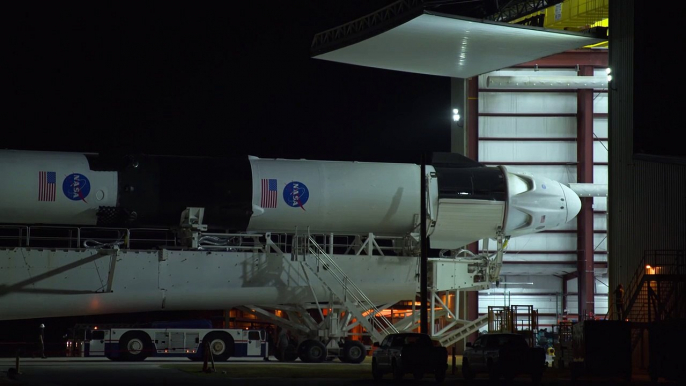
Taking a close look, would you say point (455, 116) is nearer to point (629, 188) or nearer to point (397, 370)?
point (629, 188)

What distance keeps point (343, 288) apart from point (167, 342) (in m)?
6.53

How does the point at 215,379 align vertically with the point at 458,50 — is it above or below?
below

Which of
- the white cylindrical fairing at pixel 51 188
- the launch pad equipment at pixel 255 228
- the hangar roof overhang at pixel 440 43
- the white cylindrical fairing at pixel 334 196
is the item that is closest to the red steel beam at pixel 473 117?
the hangar roof overhang at pixel 440 43

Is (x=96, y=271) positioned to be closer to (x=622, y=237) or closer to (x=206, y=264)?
(x=206, y=264)

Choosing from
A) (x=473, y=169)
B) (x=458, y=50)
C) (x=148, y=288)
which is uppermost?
(x=458, y=50)

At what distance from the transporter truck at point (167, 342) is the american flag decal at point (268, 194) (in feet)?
15.8

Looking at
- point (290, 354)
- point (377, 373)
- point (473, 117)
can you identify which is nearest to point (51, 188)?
point (290, 354)

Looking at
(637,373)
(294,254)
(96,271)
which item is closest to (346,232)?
(294,254)

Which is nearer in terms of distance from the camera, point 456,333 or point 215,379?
point 215,379

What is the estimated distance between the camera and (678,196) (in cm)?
2864

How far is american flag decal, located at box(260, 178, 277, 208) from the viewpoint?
33062 mm

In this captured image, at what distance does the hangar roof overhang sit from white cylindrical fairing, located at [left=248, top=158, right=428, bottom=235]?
5671 millimetres

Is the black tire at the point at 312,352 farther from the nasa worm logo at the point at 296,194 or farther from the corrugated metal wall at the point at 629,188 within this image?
the corrugated metal wall at the point at 629,188

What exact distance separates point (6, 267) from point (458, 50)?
19873 mm
